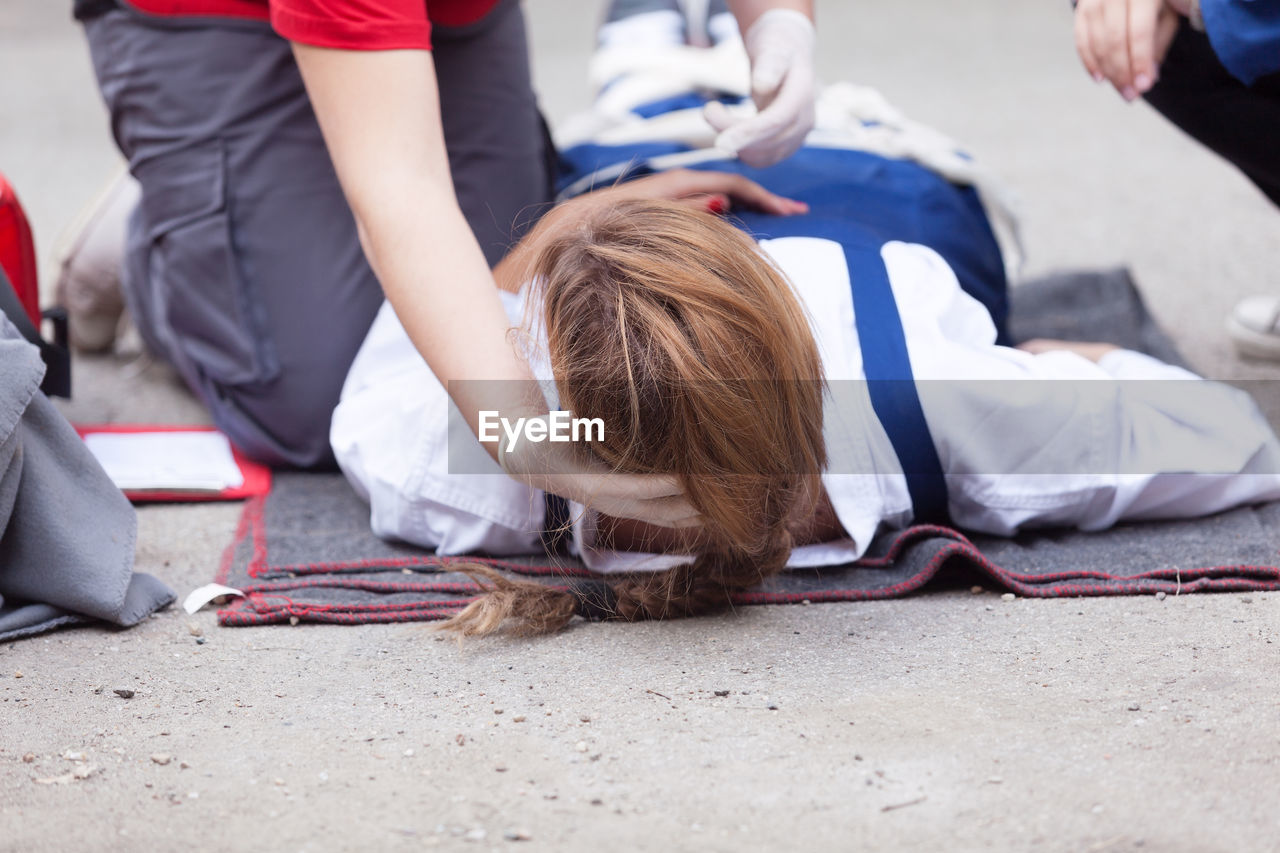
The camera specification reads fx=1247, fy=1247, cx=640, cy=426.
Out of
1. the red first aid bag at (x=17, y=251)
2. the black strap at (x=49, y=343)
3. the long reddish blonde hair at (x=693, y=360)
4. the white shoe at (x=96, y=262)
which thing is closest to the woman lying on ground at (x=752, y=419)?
the long reddish blonde hair at (x=693, y=360)

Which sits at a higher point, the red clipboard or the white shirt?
the white shirt

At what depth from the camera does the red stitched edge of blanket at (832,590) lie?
1050mm

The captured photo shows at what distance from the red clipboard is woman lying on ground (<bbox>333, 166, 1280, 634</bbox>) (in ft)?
0.65

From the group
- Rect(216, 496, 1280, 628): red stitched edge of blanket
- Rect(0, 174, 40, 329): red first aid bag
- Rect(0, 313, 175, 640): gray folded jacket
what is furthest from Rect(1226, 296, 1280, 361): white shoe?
Rect(0, 174, 40, 329): red first aid bag

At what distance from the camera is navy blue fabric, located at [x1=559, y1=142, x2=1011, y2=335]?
136 cm

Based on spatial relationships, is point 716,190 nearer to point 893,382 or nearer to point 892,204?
point 892,204

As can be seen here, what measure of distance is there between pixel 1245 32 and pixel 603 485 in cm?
79

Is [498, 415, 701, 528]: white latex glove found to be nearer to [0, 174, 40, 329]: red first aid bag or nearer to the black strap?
the black strap

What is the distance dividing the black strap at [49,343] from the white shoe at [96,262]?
328 millimetres

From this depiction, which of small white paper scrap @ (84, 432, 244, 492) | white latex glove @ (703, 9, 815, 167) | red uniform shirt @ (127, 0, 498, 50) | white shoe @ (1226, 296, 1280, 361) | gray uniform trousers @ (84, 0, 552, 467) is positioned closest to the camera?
red uniform shirt @ (127, 0, 498, 50)

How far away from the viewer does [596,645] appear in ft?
3.30

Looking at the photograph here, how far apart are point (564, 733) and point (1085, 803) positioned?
1.10 ft

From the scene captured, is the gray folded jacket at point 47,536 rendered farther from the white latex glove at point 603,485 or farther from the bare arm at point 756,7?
the bare arm at point 756,7

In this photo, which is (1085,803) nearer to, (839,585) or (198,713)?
(839,585)
